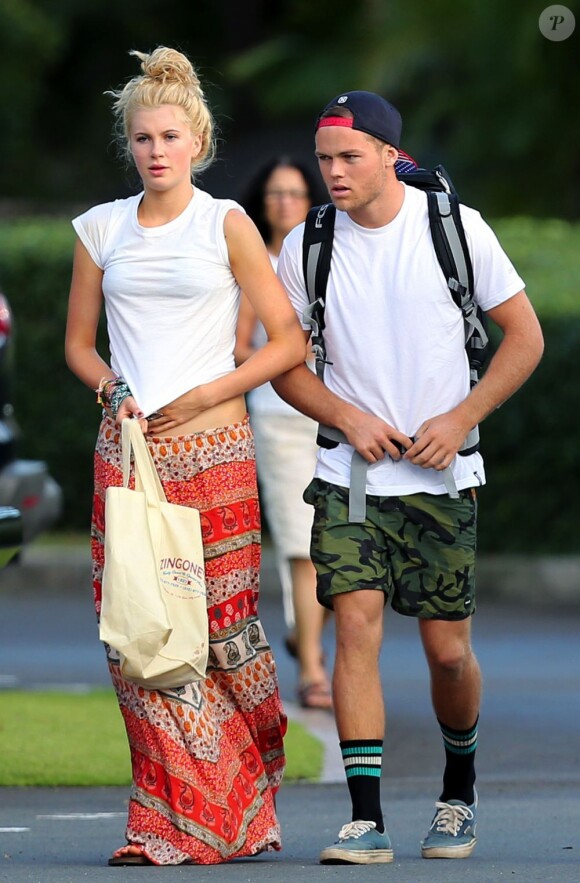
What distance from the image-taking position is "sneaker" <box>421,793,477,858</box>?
541cm

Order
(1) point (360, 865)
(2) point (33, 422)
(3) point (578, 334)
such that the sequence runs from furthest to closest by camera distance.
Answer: (2) point (33, 422) < (3) point (578, 334) < (1) point (360, 865)

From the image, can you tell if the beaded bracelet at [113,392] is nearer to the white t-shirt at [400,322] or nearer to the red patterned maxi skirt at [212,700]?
the red patterned maxi skirt at [212,700]

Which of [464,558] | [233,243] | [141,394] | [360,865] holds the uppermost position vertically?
[233,243]

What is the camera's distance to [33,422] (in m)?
13.9

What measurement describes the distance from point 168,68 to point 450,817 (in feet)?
6.98

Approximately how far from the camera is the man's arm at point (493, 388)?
5.35 m

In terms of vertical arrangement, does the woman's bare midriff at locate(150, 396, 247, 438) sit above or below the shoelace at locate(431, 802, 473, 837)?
above

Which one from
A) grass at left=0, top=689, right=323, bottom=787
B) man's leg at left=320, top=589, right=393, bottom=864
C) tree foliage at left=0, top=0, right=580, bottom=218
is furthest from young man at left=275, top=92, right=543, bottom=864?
tree foliage at left=0, top=0, right=580, bottom=218

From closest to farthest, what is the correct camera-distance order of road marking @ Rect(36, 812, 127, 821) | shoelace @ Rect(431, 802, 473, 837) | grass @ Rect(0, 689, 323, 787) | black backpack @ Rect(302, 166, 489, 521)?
black backpack @ Rect(302, 166, 489, 521) < shoelace @ Rect(431, 802, 473, 837) < road marking @ Rect(36, 812, 127, 821) < grass @ Rect(0, 689, 323, 787)

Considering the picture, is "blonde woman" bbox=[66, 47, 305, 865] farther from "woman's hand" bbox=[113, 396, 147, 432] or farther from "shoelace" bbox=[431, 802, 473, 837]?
"shoelace" bbox=[431, 802, 473, 837]

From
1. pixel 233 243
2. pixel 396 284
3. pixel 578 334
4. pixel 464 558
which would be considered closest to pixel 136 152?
pixel 233 243

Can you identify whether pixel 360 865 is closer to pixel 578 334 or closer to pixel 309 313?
pixel 309 313

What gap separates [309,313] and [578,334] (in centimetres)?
715

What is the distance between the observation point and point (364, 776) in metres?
5.23
